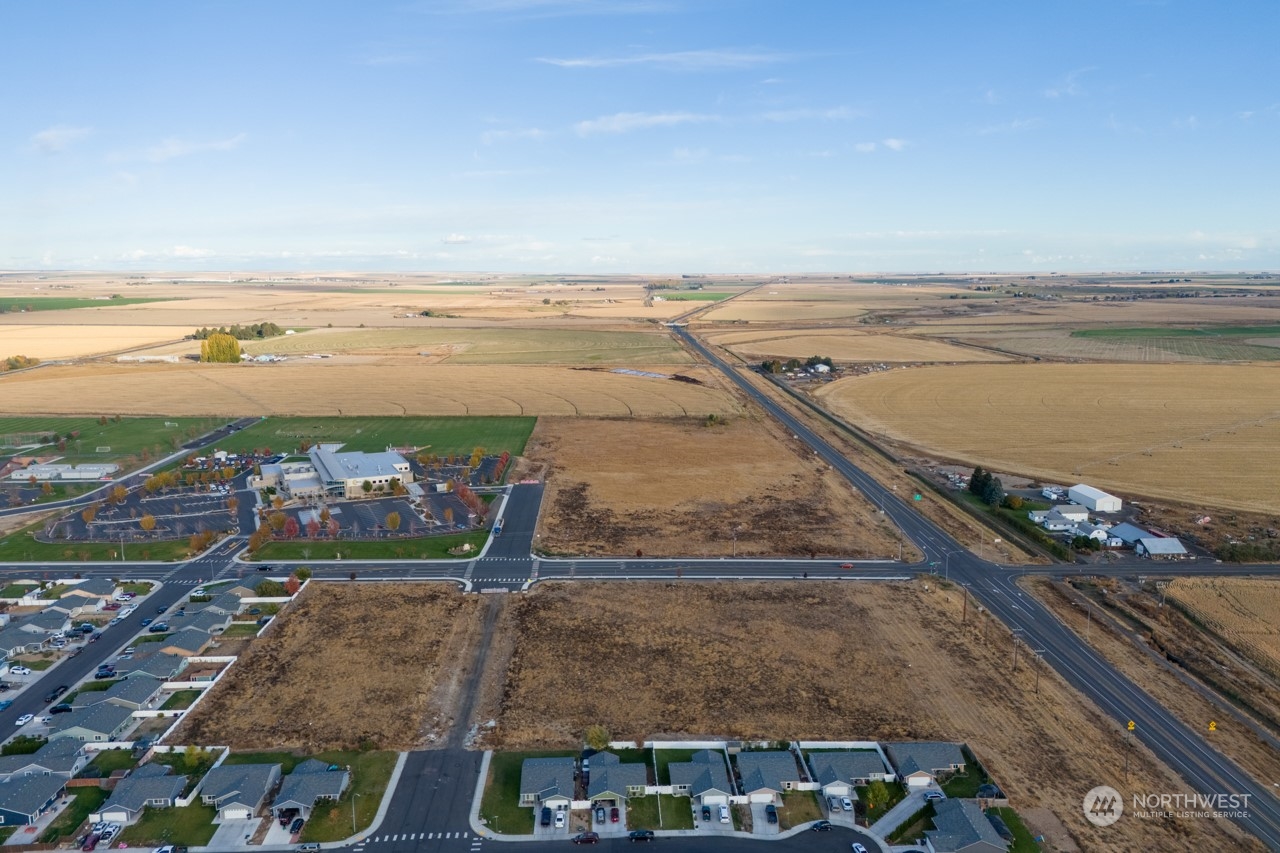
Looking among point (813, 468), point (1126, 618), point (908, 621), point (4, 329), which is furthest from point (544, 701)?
point (4, 329)

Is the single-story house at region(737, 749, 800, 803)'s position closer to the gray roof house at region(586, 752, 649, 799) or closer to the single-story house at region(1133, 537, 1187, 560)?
the gray roof house at region(586, 752, 649, 799)

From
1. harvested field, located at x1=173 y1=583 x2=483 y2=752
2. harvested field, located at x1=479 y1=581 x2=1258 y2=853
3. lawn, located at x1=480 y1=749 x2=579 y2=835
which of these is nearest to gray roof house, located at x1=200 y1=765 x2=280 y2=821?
harvested field, located at x1=173 y1=583 x2=483 y2=752

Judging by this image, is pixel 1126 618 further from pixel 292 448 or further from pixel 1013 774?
pixel 292 448

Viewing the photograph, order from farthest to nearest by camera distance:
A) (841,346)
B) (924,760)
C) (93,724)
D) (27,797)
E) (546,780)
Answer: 1. (841,346)
2. (93,724)
3. (924,760)
4. (546,780)
5. (27,797)

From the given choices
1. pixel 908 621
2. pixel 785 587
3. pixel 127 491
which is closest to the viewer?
pixel 908 621

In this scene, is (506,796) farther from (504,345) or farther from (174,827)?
(504,345)

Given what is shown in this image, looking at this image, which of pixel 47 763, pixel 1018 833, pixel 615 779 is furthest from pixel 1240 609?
pixel 47 763
